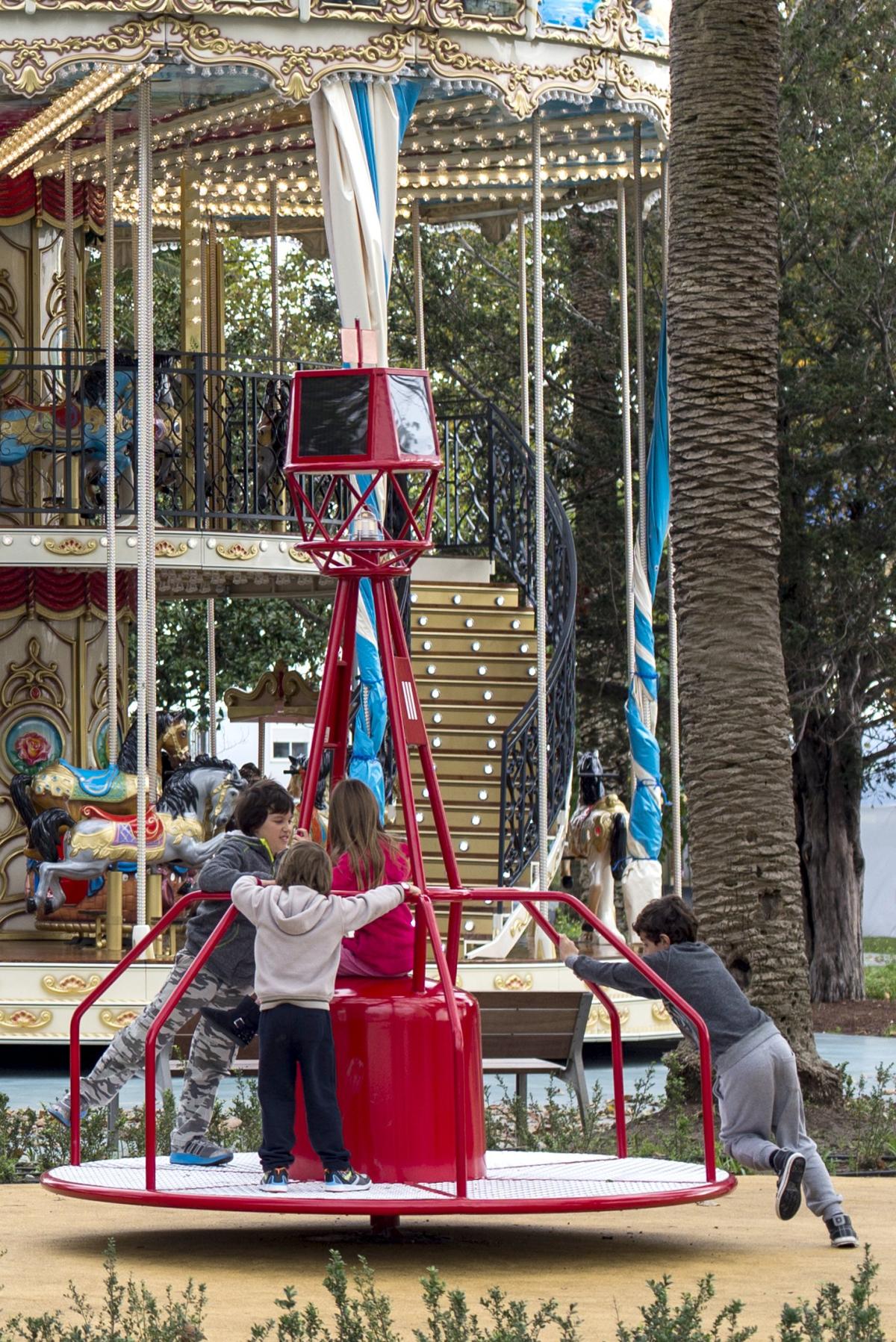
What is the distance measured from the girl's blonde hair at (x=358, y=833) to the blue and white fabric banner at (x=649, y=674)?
33.0 ft

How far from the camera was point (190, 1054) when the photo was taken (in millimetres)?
9555

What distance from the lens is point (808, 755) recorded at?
82.9 feet

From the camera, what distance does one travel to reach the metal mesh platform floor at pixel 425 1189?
835 cm

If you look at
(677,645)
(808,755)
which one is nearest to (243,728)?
(808,755)

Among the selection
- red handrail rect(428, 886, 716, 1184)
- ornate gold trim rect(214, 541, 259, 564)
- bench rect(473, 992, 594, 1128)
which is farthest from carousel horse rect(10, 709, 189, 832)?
red handrail rect(428, 886, 716, 1184)

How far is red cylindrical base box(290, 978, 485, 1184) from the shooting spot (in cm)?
903

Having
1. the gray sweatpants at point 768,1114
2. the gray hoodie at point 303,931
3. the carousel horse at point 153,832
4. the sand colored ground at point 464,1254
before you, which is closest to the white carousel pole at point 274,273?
the carousel horse at point 153,832

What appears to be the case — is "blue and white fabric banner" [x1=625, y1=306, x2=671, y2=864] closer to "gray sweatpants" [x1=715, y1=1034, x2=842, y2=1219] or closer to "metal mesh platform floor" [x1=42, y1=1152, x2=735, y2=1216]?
"metal mesh platform floor" [x1=42, y1=1152, x2=735, y2=1216]

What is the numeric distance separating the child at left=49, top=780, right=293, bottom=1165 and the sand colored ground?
1.29 ft

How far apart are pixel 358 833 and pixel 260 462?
11.3 meters

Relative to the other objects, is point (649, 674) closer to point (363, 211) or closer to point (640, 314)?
point (640, 314)

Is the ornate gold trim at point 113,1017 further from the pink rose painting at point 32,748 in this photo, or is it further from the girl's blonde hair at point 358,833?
the girl's blonde hair at point 358,833

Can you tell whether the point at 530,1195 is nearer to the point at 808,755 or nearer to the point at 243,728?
the point at 808,755

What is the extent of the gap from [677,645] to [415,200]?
371 inches
